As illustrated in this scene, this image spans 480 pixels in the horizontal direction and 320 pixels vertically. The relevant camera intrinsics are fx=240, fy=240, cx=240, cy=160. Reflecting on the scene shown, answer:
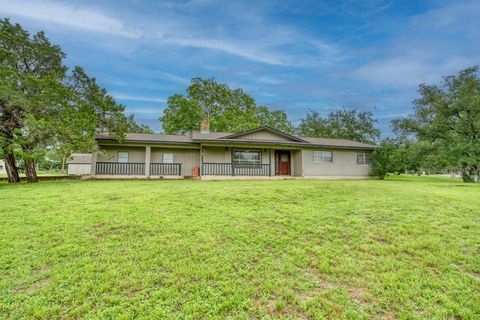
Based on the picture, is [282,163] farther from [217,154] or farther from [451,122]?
[451,122]

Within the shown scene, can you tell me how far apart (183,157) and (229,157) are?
11.1 feet

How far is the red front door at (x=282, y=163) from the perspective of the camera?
18.8 metres

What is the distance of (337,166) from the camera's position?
18938 millimetres

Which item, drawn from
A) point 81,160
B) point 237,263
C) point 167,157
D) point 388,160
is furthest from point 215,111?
point 237,263

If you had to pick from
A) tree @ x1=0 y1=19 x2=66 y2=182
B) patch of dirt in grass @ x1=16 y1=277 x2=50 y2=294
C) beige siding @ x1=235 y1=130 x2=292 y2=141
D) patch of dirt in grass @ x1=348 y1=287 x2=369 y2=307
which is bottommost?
patch of dirt in grass @ x1=348 y1=287 x2=369 y2=307

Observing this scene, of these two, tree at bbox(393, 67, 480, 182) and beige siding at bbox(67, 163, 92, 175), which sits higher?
tree at bbox(393, 67, 480, 182)

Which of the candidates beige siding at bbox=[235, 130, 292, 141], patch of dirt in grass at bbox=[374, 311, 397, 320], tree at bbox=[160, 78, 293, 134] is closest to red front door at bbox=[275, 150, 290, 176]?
beige siding at bbox=[235, 130, 292, 141]

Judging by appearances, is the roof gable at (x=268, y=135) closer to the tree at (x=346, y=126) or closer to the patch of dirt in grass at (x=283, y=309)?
the patch of dirt in grass at (x=283, y=309)

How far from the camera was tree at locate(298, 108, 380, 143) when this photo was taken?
37.9m

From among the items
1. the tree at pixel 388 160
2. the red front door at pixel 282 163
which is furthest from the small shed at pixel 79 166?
the tree at pixel 388 160

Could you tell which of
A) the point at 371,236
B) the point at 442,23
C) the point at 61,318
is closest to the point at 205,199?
the point at 371,236

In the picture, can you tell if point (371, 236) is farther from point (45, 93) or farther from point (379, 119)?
point (379, 119)

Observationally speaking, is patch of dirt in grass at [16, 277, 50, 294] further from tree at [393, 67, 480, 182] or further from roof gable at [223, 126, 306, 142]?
tree at [393, 67, 480, 182]

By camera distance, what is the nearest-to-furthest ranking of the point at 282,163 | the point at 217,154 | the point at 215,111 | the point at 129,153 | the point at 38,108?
the point at 38,108 < the point at 129,153 < the point at 217,154 < the point at 282,163 < the point at 215,111
